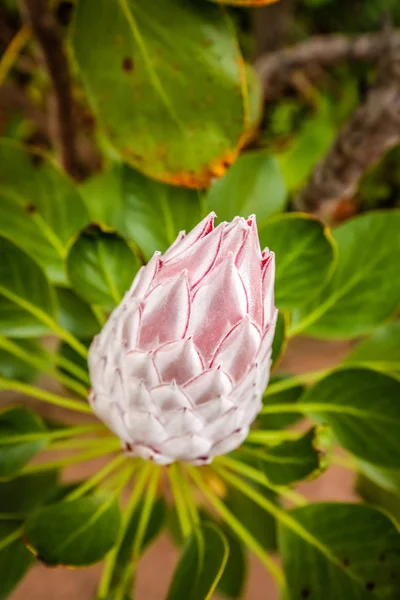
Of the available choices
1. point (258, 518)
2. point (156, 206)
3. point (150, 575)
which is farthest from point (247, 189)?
point (150, 575)

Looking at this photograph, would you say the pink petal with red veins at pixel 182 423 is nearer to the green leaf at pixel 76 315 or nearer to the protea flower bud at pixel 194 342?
the protea flower bud at pixel 194 342

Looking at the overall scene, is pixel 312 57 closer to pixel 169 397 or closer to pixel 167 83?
pixel 167 83

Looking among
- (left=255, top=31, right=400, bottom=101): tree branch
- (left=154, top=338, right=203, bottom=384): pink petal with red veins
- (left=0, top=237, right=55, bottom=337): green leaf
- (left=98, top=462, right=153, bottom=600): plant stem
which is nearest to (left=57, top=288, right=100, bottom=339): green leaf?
(left=0, top=237, right=55, bottom=337): green leaf

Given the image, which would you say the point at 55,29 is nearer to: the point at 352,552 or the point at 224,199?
the point at 224,199

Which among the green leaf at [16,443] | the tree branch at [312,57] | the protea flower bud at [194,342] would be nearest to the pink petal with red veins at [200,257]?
the protea flower bud at [194,342]

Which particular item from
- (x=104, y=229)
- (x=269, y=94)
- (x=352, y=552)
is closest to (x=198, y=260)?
(x=104, y=229)

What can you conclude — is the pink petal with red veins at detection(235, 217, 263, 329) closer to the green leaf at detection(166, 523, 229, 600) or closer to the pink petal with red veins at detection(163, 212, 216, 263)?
the pink petal with red veins at detection(163, 212, 216, 263)
